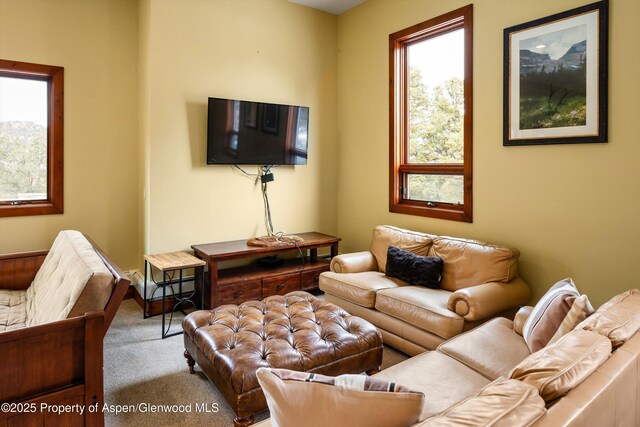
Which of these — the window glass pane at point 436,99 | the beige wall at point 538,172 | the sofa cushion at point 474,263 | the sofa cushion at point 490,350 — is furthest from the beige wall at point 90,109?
the sofa cushion at point 490,350

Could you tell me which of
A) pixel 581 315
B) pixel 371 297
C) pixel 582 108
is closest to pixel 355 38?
pixel 582 108

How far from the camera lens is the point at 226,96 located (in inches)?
166

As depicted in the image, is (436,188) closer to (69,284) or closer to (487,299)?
(487,299)

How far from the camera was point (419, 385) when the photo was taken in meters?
1.79

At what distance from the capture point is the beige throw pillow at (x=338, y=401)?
1.03 meters

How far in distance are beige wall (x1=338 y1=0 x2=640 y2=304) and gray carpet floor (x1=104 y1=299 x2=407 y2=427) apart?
1.42 meters

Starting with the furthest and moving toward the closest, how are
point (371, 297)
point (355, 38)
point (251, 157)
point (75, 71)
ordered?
point (355, 38), point (251, 157), point (75, 71), point (371, 297)

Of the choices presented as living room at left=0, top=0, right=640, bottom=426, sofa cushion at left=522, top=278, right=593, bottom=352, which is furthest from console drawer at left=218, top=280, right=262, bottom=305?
sofa cushion at left=522, top=278, right=593, bottom=352

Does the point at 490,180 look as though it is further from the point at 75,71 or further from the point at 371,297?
the point at 75,71

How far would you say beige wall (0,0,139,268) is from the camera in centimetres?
371

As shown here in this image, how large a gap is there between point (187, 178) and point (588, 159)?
341 centimetres

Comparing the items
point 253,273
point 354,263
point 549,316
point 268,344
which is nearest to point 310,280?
point 253,273

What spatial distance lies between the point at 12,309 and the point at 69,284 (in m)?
0.83

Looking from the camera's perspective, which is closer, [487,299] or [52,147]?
[487,299]
